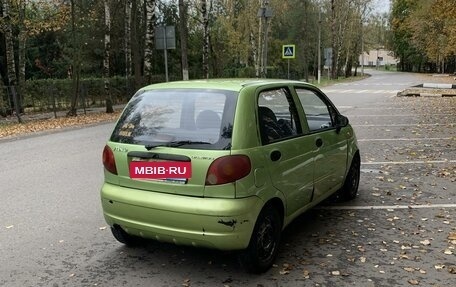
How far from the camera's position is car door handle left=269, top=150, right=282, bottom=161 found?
416cm

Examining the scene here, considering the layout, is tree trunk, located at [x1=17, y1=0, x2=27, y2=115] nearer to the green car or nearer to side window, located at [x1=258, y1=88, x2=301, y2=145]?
the green car

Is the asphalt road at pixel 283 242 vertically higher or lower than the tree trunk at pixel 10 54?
lower

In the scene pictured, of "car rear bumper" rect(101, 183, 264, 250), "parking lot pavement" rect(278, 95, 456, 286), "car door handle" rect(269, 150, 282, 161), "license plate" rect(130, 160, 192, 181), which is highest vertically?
"car door handle" rect(269, 150, 282, 161)

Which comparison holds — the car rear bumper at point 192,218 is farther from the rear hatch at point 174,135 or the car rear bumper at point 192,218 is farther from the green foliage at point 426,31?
the green foliage at point 426,31

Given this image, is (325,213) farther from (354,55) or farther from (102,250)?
(354,55)

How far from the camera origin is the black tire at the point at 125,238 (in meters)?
4.64

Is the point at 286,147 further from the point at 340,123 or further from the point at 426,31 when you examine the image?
the point at 426,31

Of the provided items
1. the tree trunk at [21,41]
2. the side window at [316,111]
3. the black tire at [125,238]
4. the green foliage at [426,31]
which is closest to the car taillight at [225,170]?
the black tire at [125,238]

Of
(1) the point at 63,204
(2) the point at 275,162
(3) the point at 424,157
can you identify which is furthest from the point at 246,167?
(3) the point at 424,157

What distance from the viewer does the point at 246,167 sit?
3.85 m

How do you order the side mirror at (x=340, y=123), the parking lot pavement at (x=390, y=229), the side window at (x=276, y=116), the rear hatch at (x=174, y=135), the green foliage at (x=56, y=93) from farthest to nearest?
the green foliage at (x=56, y=93), the side mirror at (x=340, y=123), the side window at (x=276, y=116), the parking lot pavement at (x=390, y=229), the rear hatch at (x=174, y=135)

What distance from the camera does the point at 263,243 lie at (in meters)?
4.14

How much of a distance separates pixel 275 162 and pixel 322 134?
1.22 metres

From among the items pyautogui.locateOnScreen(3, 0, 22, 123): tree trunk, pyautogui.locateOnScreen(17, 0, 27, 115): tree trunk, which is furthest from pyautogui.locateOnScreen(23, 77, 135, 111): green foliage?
pyautogui.locateOnScreen(3, 0, 22, 123): tree trunk
